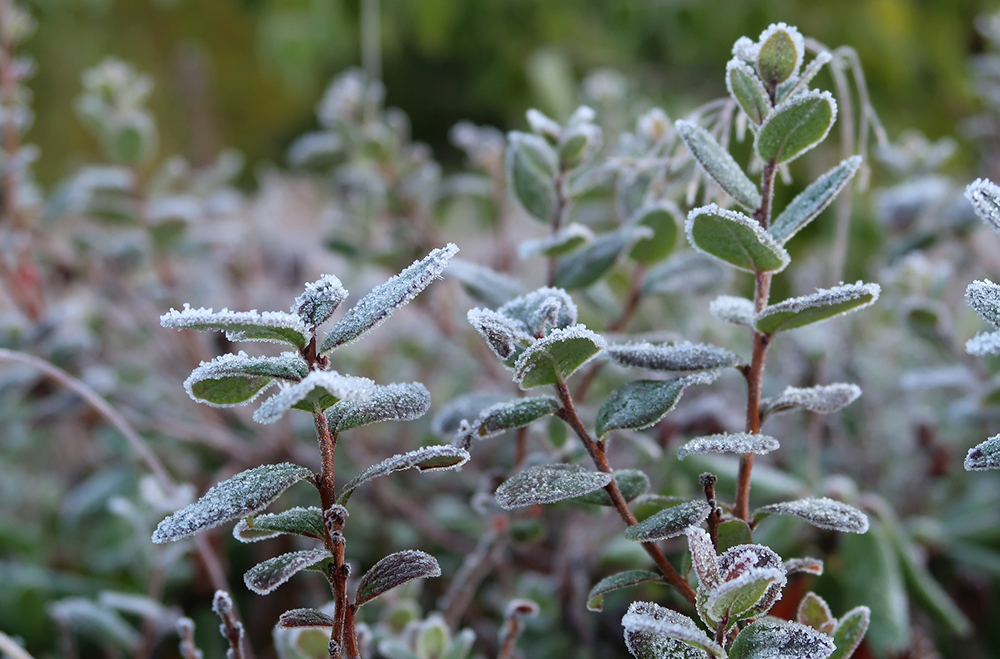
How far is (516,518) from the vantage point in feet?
1.88

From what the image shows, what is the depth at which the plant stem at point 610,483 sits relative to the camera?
1.12ft

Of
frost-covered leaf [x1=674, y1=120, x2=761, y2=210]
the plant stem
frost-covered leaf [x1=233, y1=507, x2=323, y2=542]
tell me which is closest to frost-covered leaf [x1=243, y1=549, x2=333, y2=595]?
frost-covered leaf [x1=233, y1=507, x2=323, y2=542]

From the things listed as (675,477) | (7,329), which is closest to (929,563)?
(675,477)

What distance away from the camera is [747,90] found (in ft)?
1.14

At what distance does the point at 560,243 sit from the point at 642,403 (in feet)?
0.52

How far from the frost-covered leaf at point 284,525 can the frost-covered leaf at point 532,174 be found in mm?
269

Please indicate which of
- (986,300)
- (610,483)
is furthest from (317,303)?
(986,300)

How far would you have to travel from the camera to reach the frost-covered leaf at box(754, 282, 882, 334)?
302mm

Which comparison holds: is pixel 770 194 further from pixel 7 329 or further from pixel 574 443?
pixel 7 329

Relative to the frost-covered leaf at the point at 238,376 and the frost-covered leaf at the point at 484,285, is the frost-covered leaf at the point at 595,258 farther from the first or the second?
the frost-covered leaf at the point at 238,376

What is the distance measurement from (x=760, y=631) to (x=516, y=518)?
273 millimetres

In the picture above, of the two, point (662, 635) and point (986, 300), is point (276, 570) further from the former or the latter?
point (986, 300)

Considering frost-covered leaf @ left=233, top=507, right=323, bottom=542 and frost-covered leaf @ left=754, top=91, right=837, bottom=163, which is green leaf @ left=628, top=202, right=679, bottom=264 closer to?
frost-covered leaf @ left=754, top=91, right=837, bottom=163

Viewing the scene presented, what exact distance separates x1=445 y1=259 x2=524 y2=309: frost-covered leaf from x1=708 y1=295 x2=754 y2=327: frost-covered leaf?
139 mm
